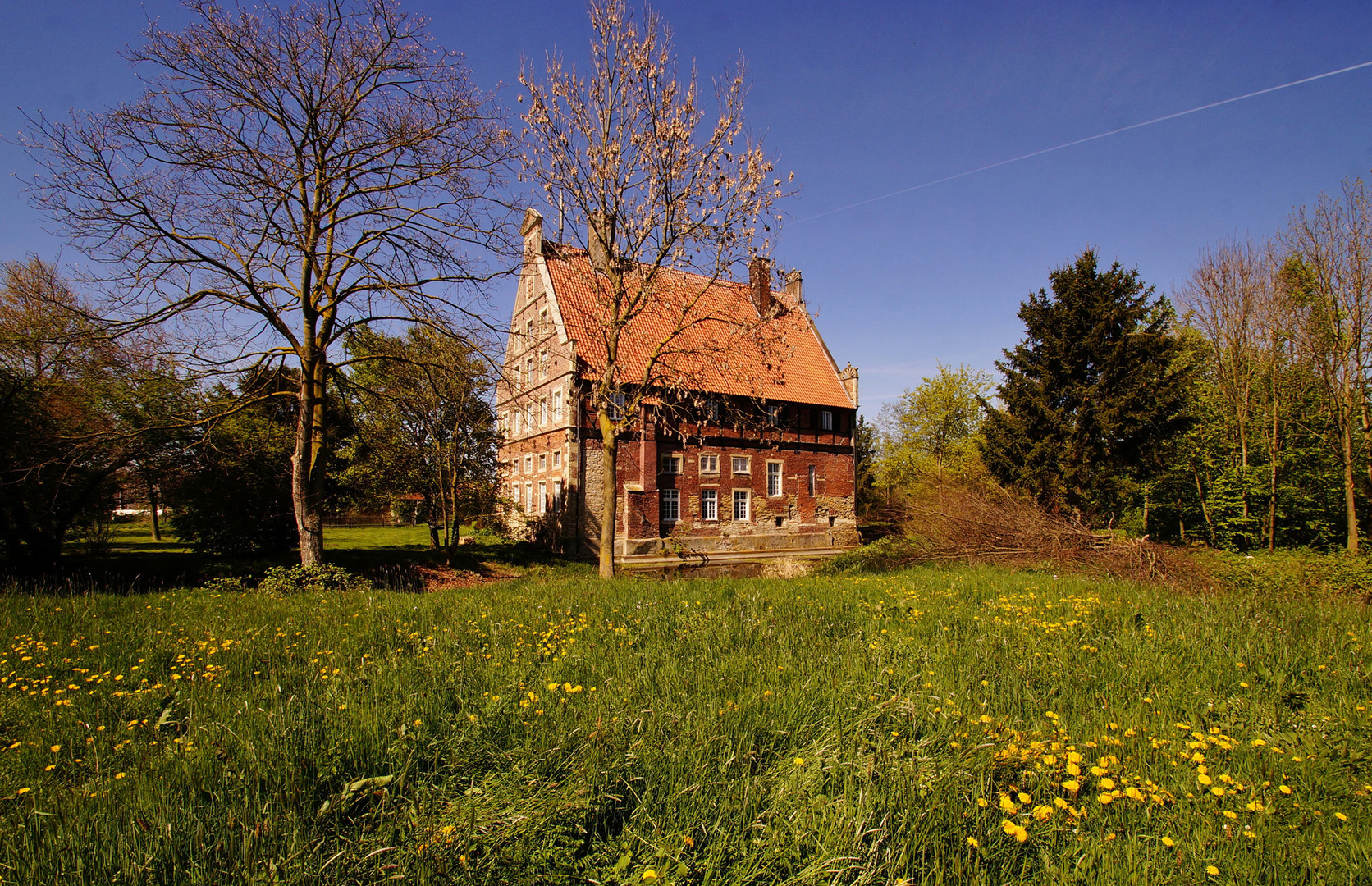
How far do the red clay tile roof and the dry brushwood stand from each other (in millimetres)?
5919

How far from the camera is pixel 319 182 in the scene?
11391mm

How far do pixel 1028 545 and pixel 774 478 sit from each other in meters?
17.8

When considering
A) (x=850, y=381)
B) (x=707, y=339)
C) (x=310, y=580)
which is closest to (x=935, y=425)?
(x=850, y=381)

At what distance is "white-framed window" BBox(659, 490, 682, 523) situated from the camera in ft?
91.5

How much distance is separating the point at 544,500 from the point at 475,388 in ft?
44.0

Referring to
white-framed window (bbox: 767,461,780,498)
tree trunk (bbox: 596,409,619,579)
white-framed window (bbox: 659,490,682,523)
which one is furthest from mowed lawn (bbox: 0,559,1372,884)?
white-framed window (bbox: 767,461,780,498)

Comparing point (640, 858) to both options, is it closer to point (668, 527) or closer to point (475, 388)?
point (475, 388)

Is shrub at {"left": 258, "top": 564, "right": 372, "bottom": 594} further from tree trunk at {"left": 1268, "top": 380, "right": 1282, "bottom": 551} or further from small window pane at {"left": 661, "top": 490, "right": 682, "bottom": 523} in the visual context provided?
tree trunk at {"left": 1268, "top": 380, "right": 1282, "bottom": 551}

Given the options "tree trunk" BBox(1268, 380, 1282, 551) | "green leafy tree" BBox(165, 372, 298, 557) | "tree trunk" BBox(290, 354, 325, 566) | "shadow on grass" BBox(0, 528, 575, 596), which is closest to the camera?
"shadow on grass" BBox(0, 528, 575, 596)

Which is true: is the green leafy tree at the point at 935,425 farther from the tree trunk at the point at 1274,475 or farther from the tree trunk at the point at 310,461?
the tree trunk at the point at 310,461

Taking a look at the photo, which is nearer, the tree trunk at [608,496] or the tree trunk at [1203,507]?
the tree trunk at [608,496]

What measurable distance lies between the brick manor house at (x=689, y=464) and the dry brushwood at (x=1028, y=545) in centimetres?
803

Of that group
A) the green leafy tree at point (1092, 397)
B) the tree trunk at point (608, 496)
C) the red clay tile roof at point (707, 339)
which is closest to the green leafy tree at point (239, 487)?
the tree trunk at point (608, 496)

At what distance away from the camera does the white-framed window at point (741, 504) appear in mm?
30062
